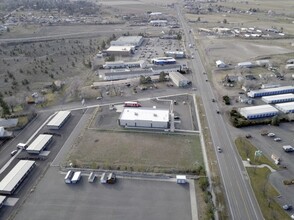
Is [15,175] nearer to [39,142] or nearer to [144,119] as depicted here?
[39,142]

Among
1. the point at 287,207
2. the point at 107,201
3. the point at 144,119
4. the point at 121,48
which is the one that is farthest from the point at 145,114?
the point at 121,48

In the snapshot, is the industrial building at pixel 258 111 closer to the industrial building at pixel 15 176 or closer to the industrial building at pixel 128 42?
the industrial building at pixel 15 176

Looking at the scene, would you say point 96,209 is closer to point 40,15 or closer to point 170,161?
point 170,161

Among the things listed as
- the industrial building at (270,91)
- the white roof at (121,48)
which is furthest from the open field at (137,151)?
the white roof at (121,48)

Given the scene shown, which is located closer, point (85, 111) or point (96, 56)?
point (85, 111)

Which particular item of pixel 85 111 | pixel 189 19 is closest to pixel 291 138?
pixel 85 111

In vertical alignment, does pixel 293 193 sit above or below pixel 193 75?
below

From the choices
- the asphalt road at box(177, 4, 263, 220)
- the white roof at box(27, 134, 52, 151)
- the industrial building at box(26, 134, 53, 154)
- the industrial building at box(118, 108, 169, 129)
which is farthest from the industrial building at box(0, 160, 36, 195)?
the asphalt road at box(177, 4, 263, 220)
